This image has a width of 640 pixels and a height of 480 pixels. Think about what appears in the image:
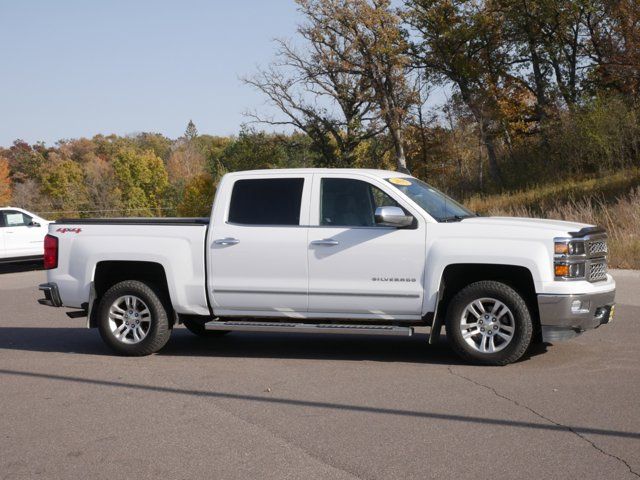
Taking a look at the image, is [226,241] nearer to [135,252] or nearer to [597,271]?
[135,252]

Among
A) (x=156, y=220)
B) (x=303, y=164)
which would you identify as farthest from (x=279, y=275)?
(x=303, y=164)

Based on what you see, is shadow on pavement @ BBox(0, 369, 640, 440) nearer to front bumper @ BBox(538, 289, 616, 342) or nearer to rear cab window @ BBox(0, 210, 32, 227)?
front bumper @ BBox(538, 289, 616, 342)

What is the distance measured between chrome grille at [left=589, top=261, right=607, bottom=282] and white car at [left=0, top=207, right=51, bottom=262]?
17.6 m

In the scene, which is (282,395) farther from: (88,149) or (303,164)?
(88,149)

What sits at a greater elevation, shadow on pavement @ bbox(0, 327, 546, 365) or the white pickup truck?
the white pickup truck

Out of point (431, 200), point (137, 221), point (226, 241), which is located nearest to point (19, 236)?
point (137, 221)

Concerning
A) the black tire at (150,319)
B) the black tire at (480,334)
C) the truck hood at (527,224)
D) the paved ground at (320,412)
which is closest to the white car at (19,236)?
the paved ground at (320,412)

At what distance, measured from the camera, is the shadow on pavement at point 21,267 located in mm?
23316

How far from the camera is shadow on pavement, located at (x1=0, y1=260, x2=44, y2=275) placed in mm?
23316

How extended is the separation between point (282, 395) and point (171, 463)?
198 cm

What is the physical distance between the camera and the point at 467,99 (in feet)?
158

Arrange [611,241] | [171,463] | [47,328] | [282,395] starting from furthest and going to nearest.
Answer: [611,241] < [47,328] < [282,395] < [171,463]

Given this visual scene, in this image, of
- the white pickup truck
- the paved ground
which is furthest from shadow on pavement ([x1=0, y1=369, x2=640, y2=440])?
the white pickup truck

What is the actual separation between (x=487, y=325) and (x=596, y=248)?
1.37 meters
